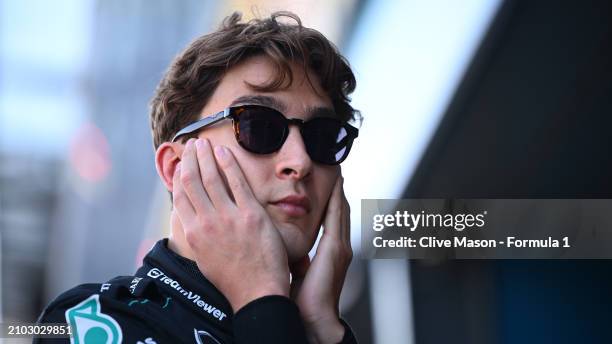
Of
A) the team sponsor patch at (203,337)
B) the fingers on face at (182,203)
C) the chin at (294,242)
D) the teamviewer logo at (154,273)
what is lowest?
the team sponsor patch at (203,337)

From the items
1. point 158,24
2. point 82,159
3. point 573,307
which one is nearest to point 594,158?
Result: point 573,307

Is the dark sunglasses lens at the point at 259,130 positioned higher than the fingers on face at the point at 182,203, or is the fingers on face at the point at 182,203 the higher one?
the dark sunglasses lens at the point at 259,130

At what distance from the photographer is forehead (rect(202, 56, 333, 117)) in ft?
4.96

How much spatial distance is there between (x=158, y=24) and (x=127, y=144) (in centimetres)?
39

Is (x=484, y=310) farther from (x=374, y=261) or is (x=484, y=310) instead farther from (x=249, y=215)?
(x=249, y=215)

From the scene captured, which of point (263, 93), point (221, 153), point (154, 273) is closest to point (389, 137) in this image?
point (263, 93)

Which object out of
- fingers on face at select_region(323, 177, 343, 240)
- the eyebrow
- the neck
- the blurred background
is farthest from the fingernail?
the blurred background

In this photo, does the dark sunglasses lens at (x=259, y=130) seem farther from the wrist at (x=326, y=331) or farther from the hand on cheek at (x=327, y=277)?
the wrist at (x=326, y=331)

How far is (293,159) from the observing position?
1468 millimetres

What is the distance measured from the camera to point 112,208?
6.71ft

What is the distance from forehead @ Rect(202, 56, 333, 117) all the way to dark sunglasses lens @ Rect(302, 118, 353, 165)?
0.04 meters

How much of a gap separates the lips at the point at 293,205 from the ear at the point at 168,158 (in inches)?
11.2

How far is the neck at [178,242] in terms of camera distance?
4.98ft

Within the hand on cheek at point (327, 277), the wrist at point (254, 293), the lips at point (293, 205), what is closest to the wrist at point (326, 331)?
the hand on cheek at point (327, 277)
